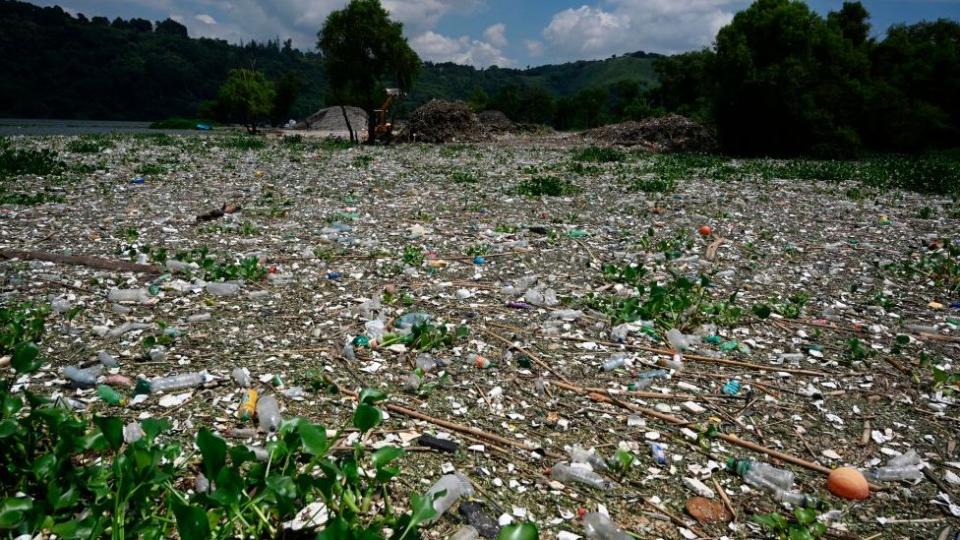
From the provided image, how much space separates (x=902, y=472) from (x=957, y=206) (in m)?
11.1

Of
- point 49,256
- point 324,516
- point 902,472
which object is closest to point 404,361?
point 324,516

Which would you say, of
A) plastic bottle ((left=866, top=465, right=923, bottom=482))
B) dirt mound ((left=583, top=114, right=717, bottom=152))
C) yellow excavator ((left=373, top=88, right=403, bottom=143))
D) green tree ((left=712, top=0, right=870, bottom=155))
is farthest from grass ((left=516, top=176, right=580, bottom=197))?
yellow excavator ((left=373, top=88, right=403, bottom=143))

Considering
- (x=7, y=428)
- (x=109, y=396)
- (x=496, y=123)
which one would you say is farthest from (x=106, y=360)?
(x=496, y=123)

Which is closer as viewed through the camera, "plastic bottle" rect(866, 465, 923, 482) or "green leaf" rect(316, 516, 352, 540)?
"green leaf" rect(316, 516, 352, 540)

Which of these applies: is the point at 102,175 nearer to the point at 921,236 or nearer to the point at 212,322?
the point at 212,322

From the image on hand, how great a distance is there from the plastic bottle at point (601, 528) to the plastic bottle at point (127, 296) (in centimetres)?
448

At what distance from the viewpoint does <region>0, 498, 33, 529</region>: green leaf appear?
202 cm

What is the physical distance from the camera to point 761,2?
23453 mm

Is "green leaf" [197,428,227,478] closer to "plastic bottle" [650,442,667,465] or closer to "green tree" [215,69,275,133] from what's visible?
"plastic bottle" [650,442,667,465]

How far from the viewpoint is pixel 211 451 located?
212cm

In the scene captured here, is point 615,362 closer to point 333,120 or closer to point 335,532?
point 335,532

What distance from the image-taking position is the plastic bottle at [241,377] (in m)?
3.55

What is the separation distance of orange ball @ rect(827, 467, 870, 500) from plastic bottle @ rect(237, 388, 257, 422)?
10.7 ft

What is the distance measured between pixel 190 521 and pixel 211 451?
15.5 inches
